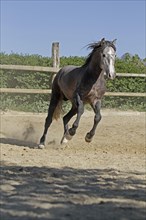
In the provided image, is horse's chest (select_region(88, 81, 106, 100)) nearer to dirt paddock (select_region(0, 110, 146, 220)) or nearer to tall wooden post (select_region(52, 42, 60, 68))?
dirt paddock (select_region(0, 110, 146, 220))

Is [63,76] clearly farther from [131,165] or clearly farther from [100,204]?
[100,204]

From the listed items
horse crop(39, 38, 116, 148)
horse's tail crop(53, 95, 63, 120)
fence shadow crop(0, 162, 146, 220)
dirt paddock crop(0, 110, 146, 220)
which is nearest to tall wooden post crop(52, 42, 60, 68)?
dirt paddock crop(0, 110, 146, 220)

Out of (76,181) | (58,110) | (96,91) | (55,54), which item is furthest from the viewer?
(55,54)

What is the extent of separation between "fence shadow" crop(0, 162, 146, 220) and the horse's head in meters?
2.71

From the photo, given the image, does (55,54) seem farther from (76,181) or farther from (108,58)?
(76,181)

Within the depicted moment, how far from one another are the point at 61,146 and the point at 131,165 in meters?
2.67

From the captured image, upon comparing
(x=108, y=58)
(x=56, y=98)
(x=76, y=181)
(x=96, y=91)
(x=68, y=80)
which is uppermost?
(x=108, y=58)

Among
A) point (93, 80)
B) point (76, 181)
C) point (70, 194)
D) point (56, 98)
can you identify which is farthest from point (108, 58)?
point (70, 194)

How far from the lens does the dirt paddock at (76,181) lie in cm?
360

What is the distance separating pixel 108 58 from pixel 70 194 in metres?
4.30

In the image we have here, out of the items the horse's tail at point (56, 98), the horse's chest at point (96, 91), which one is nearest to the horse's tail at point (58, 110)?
the horse's tail at point (56, 98)

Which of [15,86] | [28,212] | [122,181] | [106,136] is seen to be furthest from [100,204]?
[15,86]

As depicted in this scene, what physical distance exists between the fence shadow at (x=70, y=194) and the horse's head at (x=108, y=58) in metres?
2.71

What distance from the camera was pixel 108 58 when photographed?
8102 millimetres
